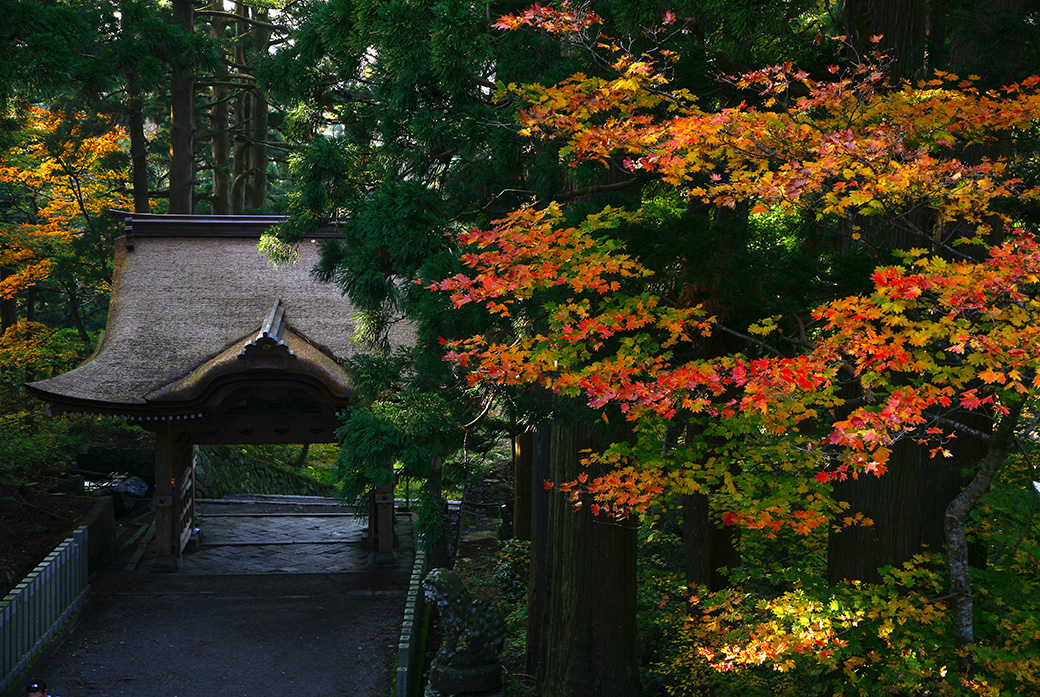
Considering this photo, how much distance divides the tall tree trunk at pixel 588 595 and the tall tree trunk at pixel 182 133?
42.1ft

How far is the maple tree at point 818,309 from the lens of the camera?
4.20 metres

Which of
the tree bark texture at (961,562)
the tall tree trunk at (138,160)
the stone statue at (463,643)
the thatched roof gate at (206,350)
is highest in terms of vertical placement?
the tall tree trunk at (138,160)

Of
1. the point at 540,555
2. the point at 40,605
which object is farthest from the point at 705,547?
the point at 40,605

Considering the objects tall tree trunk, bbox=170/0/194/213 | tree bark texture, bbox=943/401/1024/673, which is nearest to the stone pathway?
tree bark texture, bbox=943/401/1024/673

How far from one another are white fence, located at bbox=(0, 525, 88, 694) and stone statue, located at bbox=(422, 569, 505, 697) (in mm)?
4055

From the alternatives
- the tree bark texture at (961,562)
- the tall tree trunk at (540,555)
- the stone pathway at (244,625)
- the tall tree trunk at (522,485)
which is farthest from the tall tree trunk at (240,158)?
the tree bark texture at (961,562)

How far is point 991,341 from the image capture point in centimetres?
390

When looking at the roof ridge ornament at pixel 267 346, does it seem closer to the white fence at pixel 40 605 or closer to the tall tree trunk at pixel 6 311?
the white fence at pixel 40 605

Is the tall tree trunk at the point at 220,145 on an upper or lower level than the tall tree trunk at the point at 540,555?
upper

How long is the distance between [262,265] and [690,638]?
885 cm

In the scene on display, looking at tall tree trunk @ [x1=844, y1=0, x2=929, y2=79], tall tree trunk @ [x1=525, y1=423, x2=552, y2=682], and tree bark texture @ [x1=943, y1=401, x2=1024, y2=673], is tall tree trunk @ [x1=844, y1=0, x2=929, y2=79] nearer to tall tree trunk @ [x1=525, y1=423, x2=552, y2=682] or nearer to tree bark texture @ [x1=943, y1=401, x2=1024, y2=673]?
tree bark texture @ [x1=943, y1=401, x2=1024, y2=673]

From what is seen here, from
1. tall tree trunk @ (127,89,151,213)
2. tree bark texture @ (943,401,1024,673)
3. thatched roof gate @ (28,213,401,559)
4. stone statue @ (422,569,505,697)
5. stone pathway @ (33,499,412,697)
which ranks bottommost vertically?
stone pathway @ (33,499,412,697)

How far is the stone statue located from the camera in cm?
811

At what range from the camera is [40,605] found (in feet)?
29.6
